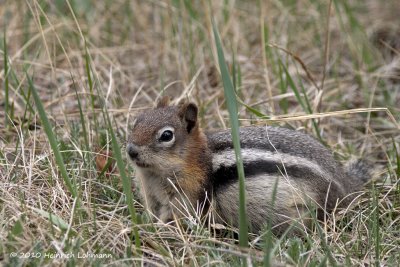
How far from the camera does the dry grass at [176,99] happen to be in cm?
370

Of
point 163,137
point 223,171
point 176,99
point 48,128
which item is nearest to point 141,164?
point 163,137

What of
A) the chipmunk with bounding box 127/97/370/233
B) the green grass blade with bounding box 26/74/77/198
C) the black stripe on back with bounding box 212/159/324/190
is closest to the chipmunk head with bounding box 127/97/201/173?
the chipmunk with bounding box 127/97/370/233

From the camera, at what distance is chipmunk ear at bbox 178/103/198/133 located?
438 cm

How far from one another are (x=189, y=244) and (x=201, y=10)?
391 cm

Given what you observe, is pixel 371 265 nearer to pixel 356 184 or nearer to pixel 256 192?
pixel 256 192

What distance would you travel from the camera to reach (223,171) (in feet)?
Answer: 13.9

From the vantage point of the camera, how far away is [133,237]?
3895 millimetres

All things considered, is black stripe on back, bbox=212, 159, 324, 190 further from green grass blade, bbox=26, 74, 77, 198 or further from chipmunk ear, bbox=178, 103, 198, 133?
green grass blade, bbox=26, 74, 77, 198

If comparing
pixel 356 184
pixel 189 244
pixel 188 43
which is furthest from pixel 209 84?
pixel 189 244

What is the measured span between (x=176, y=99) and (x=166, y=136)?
1.50 meters

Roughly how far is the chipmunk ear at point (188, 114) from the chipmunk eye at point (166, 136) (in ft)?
0.54
